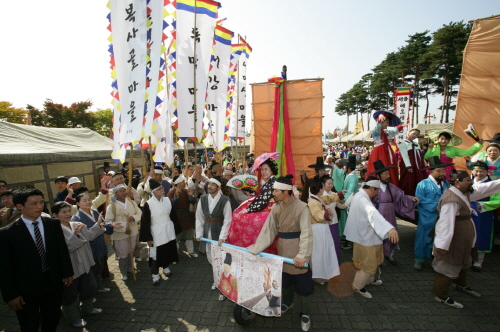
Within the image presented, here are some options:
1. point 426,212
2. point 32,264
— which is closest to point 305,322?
point 32,264

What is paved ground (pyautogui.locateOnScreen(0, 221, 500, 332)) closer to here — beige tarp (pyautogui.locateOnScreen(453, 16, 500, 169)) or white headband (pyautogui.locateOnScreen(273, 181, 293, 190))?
white headband (pyautogui.locateOnScreen(273, 181, 293, 190))

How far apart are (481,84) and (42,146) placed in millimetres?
12166

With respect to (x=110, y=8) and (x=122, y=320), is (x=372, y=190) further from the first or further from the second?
(x=110, y=8)

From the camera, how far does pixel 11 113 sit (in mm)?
25516

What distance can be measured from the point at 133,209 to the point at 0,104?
31.9m

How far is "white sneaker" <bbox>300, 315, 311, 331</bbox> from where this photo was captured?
10.0 ft

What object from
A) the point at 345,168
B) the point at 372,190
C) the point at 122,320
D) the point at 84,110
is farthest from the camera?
the point at 84,110

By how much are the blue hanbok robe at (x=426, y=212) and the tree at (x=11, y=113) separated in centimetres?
3354

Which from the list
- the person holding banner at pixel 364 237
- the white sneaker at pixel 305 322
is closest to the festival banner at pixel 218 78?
the person holding banner at pixel 364 237

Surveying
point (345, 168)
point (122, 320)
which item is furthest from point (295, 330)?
point (345, 168)

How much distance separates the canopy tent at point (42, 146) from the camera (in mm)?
6651

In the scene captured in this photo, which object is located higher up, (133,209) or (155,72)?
(155,72)

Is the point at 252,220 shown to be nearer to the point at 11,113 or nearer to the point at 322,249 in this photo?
the point at 322,249

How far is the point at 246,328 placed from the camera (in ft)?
10.4
